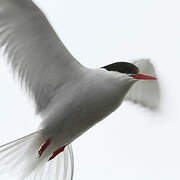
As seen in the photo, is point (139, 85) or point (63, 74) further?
point (139, 85)

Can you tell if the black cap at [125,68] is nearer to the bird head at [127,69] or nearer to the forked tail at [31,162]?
the bird head at [127,69]

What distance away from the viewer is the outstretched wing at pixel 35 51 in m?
3.33

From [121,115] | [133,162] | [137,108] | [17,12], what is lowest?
[133,162]

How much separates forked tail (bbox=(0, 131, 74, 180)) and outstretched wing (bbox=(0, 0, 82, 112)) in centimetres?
18

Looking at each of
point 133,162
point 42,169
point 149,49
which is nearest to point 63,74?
point 42,169

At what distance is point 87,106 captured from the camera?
3.33 m

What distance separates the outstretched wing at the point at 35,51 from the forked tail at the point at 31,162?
0.58 feet

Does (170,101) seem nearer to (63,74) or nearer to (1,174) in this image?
(63,74)

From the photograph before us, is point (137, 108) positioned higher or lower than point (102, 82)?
lower

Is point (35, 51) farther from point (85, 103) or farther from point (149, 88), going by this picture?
point (149, 88)

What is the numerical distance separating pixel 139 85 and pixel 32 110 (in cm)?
66

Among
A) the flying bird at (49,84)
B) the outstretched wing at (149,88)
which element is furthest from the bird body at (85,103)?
the outstretched wing at (149,88)

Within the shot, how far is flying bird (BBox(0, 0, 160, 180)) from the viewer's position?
334 centimetres

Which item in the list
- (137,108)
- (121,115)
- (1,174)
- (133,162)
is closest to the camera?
(1,174)
